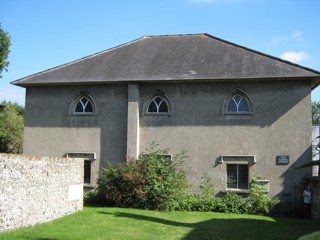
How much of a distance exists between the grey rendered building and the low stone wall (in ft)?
17.5

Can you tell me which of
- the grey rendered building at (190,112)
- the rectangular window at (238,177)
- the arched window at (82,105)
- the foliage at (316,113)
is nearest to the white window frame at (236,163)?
the grey rendered building at (190,112)

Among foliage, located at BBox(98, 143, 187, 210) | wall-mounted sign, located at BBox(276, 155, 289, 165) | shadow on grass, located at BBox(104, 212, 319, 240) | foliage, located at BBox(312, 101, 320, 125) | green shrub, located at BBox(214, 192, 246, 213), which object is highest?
foliage, located at BBox(312, 101, 320, 125)

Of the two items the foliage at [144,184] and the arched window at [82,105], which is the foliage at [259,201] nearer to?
the foliage at [144,184]

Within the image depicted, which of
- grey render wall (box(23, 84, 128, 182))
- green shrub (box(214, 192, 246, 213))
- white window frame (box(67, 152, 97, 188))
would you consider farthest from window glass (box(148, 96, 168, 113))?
green shrub (box(214, 192, 246, 213))

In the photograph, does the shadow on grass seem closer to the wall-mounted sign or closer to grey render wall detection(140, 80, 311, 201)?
the wall-mounted sign

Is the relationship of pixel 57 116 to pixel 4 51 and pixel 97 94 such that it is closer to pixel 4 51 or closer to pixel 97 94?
pixel 97 94

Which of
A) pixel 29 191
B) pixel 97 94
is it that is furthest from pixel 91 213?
pixel 97 94

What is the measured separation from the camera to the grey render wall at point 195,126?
18078 mm

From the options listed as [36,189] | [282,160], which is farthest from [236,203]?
[36,189]

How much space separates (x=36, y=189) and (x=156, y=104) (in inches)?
361

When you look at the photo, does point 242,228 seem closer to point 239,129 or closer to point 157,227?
point 157,227

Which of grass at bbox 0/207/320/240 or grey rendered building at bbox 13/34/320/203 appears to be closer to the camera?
grass at bbox 0/207/320/240

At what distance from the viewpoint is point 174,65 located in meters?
20.2

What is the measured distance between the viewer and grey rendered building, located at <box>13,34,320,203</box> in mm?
18125
